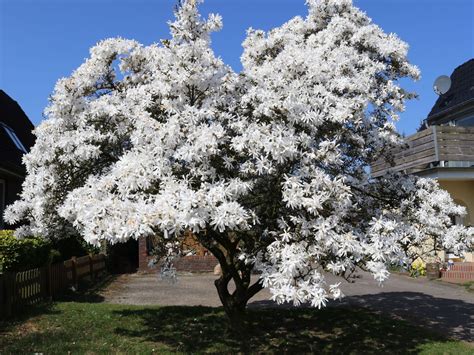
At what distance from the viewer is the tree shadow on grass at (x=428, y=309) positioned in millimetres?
9977

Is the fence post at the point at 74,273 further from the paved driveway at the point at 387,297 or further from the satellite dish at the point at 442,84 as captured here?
the satellite dish at the point at 442,84

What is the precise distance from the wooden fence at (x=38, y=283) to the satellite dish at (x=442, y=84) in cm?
1490

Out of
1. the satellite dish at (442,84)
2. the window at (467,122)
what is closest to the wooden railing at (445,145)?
the window at (467,122)

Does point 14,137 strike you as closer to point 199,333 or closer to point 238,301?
point 199,333

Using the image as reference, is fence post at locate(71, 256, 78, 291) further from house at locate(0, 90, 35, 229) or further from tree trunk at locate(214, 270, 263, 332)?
tree trunk at locate(214, 270, 263, 332)

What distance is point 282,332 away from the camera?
9.16m

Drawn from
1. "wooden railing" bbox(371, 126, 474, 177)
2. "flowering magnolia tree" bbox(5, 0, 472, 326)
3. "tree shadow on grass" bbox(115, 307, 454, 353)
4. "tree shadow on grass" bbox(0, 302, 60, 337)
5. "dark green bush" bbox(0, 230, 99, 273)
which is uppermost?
"wooden railing" bbox(371, 126, 474, 177)

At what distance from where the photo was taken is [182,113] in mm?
6633

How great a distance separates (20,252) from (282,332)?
561 cm

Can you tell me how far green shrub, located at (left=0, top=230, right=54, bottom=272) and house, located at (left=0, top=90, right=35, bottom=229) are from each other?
119 inches

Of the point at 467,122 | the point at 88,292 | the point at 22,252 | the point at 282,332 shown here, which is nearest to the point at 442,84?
the point at 467,122

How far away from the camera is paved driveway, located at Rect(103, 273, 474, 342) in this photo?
1083 cm

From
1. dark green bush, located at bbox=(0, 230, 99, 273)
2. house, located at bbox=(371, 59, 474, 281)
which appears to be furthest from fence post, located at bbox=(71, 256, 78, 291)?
house, located at bbox=(371, 59, 474, 281)

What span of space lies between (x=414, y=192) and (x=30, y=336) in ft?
22.7
